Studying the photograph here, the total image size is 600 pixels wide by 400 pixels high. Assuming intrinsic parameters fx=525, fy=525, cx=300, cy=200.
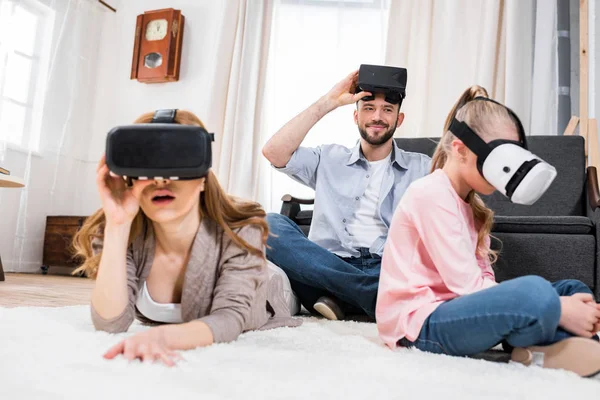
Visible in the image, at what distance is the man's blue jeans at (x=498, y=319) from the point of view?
800 mm

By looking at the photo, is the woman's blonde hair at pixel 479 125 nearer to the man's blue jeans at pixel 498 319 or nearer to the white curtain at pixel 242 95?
the man's blue jeans at pixel 498 319

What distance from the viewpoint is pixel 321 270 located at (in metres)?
1.48

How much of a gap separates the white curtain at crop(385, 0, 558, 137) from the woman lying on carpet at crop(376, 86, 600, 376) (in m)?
2.00

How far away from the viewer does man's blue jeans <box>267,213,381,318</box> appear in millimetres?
1448

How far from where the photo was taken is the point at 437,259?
3.04ft

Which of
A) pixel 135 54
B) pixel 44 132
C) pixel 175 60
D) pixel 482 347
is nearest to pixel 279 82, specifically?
pixel 175 60

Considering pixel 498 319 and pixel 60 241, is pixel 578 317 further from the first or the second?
pixel 60 241

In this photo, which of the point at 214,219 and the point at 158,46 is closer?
the point at 214,219

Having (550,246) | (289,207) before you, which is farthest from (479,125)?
(289,207)

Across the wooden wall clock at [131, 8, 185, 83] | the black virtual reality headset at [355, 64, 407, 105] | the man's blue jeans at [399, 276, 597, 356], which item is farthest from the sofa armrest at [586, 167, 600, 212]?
the wooden wall clock at [131, 8, 185, 83]

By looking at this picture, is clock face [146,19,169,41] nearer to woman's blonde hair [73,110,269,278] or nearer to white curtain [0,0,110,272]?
white curtain [0,0,110,272]

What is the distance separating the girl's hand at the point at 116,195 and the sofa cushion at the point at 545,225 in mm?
1396

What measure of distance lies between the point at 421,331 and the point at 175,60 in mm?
3318

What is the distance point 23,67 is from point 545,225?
10.9 ft
